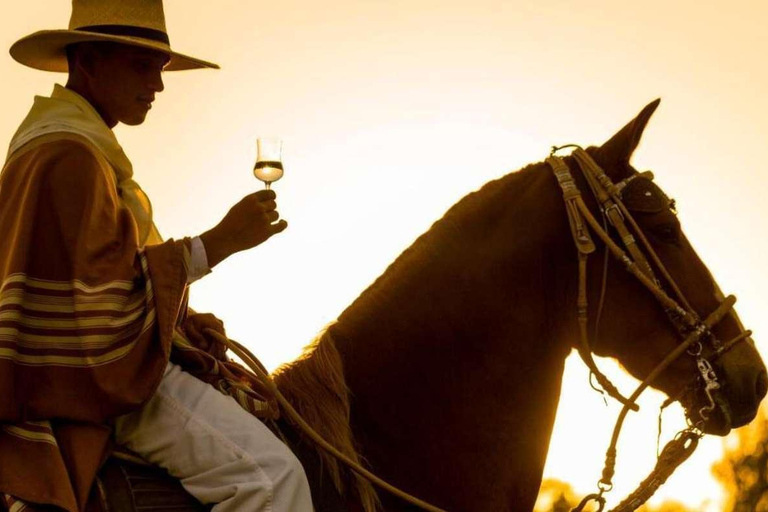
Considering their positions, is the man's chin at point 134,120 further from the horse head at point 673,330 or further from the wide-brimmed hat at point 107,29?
the horse head at point 673,330

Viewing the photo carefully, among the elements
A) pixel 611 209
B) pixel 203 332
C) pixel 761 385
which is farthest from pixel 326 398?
pixel 761 385

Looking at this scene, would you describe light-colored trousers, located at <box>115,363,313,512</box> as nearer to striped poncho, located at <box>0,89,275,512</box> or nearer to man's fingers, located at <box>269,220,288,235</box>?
striped poncho, located at <box>0,89,275,512</box>

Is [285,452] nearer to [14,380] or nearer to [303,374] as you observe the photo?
[303,374]

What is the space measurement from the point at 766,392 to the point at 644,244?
888 millimetres

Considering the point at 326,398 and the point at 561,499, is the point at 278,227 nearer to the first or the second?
the point at 326,398

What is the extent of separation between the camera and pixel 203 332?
5.37 metres

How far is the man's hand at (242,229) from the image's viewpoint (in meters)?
4.96

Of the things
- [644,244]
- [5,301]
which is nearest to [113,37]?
[5,301]

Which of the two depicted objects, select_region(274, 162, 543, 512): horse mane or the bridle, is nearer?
select_region(274, 162, 543, 512): horse mane

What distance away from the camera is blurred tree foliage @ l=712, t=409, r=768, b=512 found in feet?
135

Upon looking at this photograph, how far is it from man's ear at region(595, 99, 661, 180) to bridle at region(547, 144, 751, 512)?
0.06m

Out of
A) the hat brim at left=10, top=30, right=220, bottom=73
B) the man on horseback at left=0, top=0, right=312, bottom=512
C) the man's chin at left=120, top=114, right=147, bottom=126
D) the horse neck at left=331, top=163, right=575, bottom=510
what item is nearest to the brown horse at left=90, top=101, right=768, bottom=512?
the horse neck at left=331, top=163, right=575, bottom=510

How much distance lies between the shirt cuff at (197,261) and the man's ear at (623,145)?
201 centimetres

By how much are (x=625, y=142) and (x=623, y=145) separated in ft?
0.06
